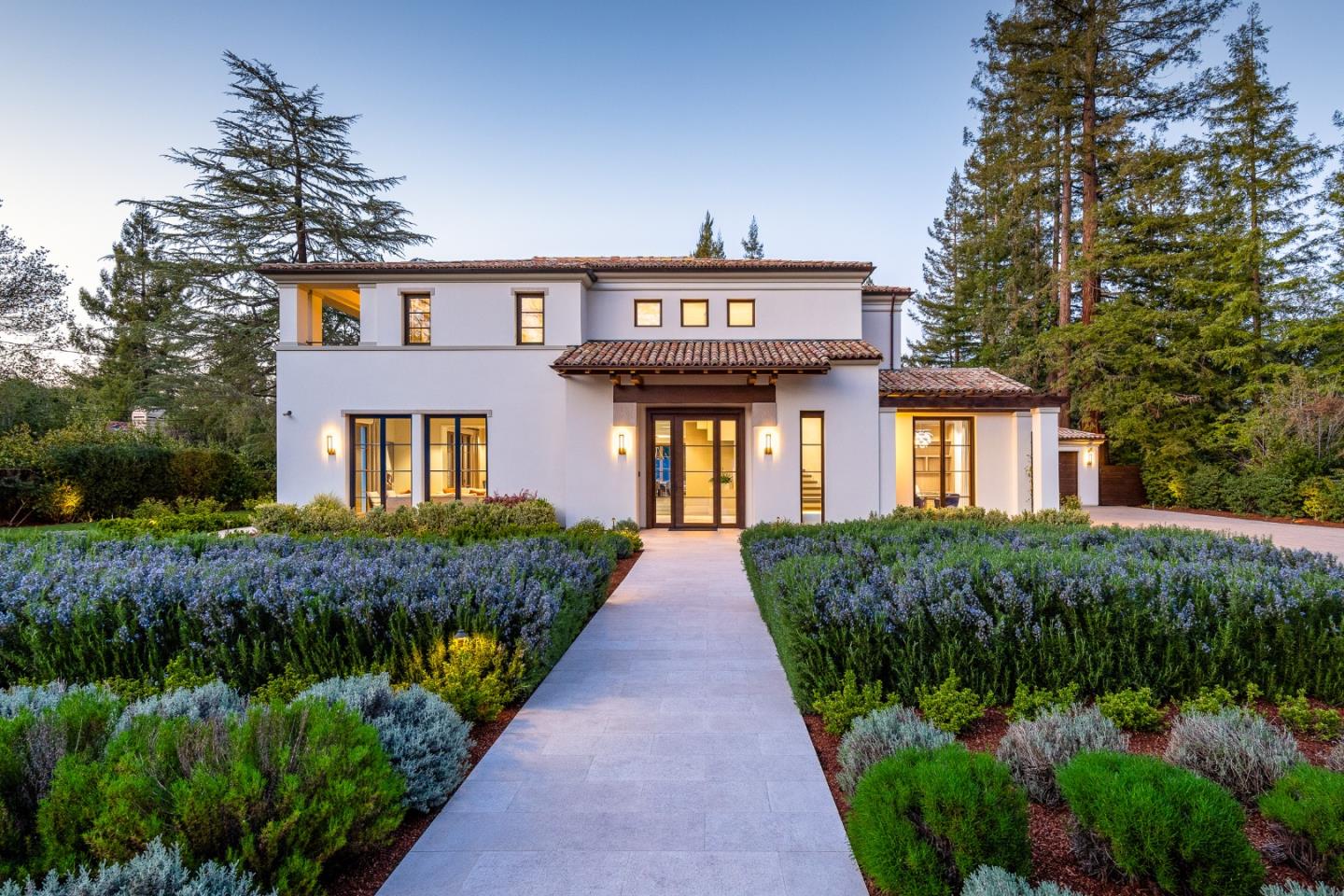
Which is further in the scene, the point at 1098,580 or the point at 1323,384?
the point at 1323,384

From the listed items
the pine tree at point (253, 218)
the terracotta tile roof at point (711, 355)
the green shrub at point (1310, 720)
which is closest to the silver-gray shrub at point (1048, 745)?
the green shrub at point (1310, 720)

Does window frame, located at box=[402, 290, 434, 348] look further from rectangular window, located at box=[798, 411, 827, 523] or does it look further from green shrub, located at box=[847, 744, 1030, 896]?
green shrub, located at box=[847, 744, 1030, 896]

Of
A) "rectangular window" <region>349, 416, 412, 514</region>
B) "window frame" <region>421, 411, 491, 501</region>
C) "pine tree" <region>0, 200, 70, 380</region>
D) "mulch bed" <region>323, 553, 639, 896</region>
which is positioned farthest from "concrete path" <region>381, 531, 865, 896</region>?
"pine tree" <region>0, 200, 70, 380</region>

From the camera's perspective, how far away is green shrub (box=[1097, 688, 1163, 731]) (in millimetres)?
3477

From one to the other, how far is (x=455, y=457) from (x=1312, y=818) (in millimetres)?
13800

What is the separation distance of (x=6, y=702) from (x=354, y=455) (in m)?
11.7

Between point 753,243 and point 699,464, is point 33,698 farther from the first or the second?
point 753,243

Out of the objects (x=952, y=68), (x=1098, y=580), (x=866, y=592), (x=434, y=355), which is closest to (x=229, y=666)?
(x=866, y=592)

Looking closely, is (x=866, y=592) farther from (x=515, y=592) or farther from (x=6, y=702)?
(x=6, y=702)

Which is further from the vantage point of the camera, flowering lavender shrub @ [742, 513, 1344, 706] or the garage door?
the garage door

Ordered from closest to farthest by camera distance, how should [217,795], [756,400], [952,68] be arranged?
[217,795] → [756,400] → [952,68]

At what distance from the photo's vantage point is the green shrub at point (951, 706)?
3492 millimetres

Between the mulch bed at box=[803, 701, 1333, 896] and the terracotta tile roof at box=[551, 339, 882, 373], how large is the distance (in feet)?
29.9

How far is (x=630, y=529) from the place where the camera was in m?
12.1
